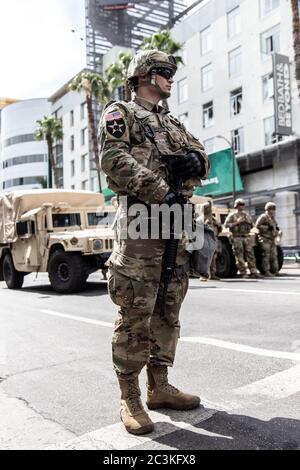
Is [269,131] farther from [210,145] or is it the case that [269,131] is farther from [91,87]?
[91,87]

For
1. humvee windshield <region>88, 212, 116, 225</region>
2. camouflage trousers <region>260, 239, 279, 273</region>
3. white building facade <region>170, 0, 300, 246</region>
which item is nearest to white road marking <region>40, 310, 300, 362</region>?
humvee windshield <region>88, 212, 116, 225</region>

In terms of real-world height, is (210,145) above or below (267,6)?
below

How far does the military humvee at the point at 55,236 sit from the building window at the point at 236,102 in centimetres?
1759

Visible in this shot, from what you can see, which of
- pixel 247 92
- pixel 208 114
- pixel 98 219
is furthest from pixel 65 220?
pixel 208 114

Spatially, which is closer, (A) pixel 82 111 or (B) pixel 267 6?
(B) pixel 267 6

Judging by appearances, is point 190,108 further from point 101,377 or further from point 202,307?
point 101,377

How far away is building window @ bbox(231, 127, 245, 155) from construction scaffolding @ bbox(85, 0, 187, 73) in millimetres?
16778

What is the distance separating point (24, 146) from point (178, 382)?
235 feet

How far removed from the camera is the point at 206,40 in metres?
29.9

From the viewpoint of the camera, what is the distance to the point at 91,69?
140 feet

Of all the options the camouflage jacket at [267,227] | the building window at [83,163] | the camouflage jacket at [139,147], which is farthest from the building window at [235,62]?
the camouflage jacket at [139,147]

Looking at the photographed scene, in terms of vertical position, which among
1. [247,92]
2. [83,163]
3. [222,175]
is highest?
[247,92]

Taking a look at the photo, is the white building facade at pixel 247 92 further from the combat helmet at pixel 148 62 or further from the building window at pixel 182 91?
the combat helmet at pixel 148 62
